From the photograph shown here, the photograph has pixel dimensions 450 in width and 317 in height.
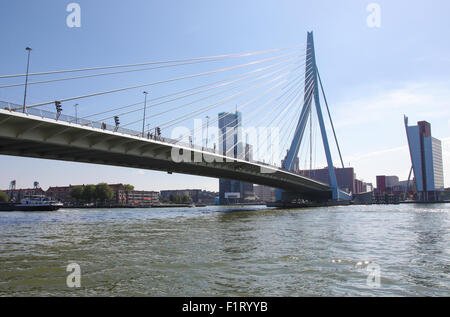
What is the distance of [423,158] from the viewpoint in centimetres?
17250

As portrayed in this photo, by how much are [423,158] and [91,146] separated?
588 feet

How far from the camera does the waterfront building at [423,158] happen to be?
17088 cm

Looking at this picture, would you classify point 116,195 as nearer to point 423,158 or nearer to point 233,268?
point 423,158

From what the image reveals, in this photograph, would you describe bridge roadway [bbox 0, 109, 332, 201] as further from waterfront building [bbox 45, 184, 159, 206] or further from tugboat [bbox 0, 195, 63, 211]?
waterfront building [bbox 45, 184, 159, 206]

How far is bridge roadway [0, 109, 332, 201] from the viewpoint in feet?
85.4

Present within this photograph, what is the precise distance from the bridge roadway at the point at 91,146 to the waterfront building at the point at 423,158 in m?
148

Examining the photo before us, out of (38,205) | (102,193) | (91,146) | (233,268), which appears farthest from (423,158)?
(233,268)

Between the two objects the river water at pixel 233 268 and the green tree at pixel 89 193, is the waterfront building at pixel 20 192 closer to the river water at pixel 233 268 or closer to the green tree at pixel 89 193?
the green tree at pixel 89 193

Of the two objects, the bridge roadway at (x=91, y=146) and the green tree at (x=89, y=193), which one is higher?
the bridge roadway at (x=91, y=146)

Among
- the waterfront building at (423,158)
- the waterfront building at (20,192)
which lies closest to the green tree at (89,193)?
the waterfront building at (20,192)

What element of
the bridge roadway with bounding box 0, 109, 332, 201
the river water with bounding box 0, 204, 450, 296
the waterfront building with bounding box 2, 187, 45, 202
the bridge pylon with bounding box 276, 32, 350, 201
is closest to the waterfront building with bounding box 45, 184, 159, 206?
the waterfront building with bounding box 2, 187, 45, 202

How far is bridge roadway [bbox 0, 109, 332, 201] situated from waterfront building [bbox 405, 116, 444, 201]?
148m
